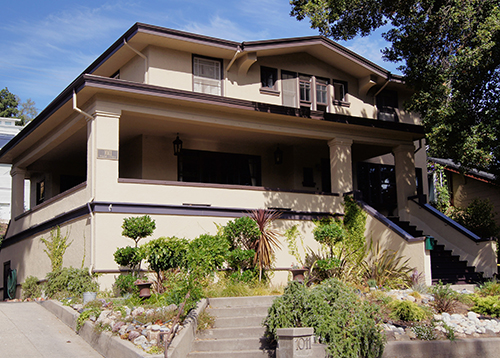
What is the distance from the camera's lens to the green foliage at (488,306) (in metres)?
10.2

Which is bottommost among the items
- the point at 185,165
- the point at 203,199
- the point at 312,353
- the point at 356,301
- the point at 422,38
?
the point at 312,353

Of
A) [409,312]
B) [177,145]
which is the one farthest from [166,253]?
[177,145]

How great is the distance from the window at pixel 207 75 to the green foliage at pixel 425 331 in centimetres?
972

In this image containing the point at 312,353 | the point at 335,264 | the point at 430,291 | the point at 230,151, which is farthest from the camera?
the point at 230,151

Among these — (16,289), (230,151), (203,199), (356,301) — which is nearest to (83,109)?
(203,199)

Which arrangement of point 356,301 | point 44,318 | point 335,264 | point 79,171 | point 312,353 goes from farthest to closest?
point 79,171, point 335,264, point 44,318, point 356,301, point 312,353

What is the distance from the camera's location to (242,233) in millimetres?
13422

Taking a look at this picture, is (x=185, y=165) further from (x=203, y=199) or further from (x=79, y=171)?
(x=79, y=171)

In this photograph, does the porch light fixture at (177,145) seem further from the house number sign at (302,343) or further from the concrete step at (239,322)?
the house number sign at (302,343)

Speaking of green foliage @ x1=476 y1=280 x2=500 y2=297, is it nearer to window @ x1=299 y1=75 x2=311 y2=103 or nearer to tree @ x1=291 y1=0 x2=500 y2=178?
tree @ x1=291 y1=0 x2=500 y2=178

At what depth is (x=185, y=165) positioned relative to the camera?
673 inches

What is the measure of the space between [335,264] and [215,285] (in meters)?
3.18

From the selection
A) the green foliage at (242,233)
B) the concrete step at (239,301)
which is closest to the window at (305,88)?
the green foliage at (242,233)

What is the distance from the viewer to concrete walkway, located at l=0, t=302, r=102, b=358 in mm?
8406
